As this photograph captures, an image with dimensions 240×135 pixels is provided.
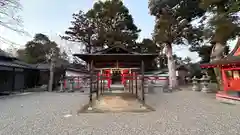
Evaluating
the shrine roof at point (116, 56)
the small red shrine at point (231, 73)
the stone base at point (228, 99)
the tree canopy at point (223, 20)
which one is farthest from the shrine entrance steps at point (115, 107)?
the tree canopy at point (223, 20)

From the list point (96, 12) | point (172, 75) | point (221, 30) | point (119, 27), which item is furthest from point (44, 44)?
point (221, 30)

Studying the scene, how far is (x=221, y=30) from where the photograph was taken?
1077 centimetres

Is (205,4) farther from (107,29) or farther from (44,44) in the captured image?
(44,44)

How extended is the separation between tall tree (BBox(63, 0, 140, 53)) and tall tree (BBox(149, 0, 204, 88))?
473 cm

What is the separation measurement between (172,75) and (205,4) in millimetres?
8299

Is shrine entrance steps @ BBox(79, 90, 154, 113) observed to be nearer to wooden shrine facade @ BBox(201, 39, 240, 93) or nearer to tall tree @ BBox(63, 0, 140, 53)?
wooden shrine facade @ BBox(201, 39, 240, 93)

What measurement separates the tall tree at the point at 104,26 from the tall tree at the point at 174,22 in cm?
473

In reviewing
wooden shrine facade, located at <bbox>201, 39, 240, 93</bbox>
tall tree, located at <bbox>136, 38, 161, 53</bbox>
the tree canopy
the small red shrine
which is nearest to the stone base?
the small red shrine

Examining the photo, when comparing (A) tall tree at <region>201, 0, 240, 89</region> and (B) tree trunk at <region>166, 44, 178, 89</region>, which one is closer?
(A) tall tree at <region>201, 0, 240, 89</region>

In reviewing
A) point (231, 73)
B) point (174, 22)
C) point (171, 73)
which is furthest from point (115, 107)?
point (174, 22)

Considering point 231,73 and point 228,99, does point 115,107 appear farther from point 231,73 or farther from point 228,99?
point 231,73

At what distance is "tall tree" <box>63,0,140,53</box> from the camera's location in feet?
72.1

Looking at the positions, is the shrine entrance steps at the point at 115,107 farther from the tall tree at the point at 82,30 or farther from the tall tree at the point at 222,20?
the tall tree at the point at 82,30

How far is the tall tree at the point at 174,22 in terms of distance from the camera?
17344mm
